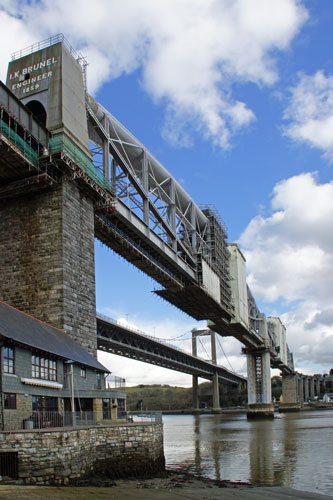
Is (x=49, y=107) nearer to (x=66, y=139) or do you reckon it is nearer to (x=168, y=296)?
(x=66, y=139)

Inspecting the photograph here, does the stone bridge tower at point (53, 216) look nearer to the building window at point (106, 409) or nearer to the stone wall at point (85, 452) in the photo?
the building window at point (106, 409)

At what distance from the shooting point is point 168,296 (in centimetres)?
7262

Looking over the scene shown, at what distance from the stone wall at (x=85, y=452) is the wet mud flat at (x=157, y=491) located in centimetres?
66

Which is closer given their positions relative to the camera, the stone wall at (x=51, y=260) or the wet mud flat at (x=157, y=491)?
the wet mud flat at (x=157, y=491)

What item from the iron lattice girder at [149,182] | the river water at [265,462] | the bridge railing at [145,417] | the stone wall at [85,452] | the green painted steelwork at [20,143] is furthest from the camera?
the iron lattice girder at [149,182]

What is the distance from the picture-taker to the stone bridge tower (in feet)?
111

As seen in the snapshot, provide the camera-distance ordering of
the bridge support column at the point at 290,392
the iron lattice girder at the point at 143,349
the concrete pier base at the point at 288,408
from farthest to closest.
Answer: the bridge support column at the point at 290,392 < the concrete pier base at the point at 288,408 < the iron lattice girder at the point at 143,349

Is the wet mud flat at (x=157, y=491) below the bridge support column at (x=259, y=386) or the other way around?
the other way around

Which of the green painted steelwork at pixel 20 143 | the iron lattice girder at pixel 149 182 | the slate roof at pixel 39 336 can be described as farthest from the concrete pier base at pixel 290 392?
the green painted steelwork at pixel 20 143

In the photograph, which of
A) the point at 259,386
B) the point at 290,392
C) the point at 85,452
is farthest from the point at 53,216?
the point at 290,392

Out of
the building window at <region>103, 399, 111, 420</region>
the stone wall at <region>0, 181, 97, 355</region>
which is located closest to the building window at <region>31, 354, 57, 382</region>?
the building window at <region>103, 399, 111, 420</region>

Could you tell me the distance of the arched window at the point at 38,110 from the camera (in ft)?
130

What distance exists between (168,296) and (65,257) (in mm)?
39379

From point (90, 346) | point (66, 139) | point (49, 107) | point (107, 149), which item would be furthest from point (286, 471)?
point (107, 149)
